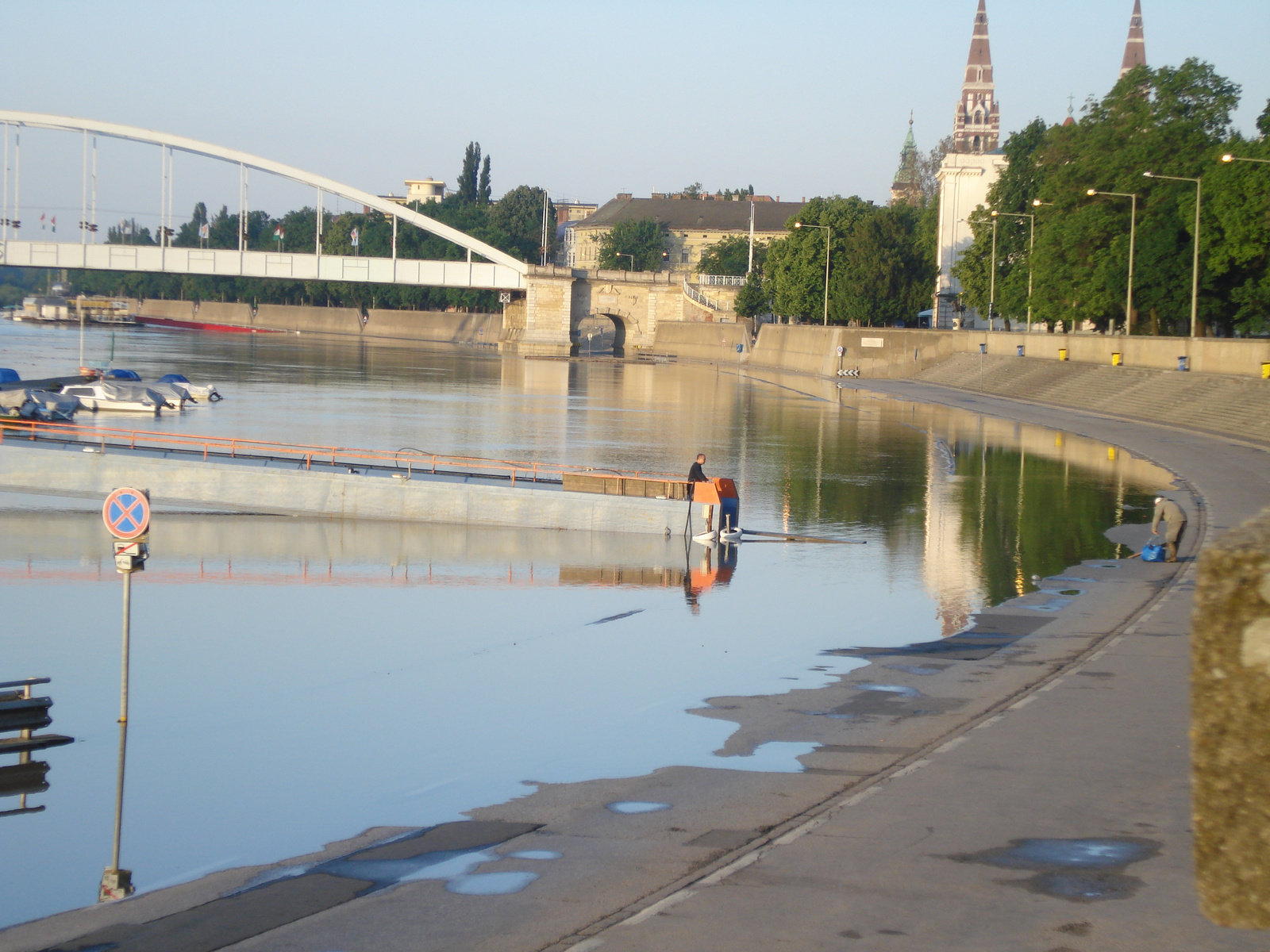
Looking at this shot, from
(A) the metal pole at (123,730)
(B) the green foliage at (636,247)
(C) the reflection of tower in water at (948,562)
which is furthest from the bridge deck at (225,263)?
(A) the metal pole at (123,730)

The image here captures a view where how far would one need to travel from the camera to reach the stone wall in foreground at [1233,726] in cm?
361

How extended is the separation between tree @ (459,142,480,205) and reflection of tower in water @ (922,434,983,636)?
151 meters

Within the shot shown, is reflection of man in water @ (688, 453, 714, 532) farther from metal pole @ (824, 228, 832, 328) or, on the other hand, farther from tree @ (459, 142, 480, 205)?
tree @ (459, 142, 480, 205)

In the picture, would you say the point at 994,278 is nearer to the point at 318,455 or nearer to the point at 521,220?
the point at 318,455

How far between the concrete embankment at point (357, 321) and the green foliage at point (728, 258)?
86.3 ft

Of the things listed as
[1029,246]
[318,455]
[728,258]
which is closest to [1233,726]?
[318,455]

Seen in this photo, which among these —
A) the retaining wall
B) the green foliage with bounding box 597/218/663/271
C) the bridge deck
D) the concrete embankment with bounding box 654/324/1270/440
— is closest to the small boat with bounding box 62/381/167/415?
the concrete embankment with bounding box 654/324/1270/440


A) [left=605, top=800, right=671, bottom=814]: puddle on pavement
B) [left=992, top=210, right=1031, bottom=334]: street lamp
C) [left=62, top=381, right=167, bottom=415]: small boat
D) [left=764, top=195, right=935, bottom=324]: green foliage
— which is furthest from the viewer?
[left=764, top=195, right=935, bottom=324]: green foliage

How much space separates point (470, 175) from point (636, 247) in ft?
105

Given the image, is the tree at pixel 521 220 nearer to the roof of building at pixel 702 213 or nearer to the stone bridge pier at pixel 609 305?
the roof of building at pixel 702 213

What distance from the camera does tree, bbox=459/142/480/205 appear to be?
17888 centimetres

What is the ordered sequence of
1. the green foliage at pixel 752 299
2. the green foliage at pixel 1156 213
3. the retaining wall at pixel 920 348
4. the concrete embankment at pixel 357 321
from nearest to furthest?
the retaining wall at pixel 920 348, the green foliage at pixel 1156 213, the green foliage at pixel 752 299, the concrete embankment at pixel 357 321

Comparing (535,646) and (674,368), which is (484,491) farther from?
(674,368)

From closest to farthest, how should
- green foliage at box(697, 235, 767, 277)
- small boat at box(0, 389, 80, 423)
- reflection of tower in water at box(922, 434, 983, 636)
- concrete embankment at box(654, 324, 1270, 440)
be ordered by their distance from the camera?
reflection of tower in water at box(922, 434, 983, 636) → small boat at box(0, 389, 80, 423) → concrete embankment at box(654, 324, 1270, 440) → green foliage at box(697, 235, 767, 277)
